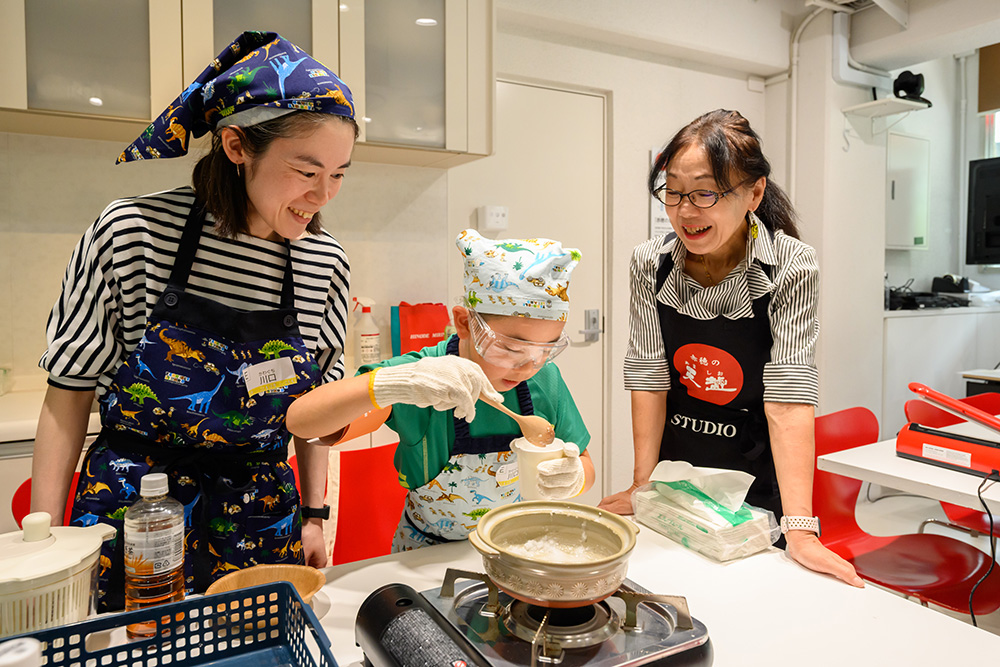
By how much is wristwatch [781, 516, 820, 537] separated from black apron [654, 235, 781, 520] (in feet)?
1.26

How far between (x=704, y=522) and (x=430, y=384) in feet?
2.11

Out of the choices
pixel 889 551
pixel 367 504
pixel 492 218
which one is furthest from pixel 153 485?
pixel 492 218

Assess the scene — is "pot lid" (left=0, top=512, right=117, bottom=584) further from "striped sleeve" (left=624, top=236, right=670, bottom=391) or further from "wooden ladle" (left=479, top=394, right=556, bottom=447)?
"striped sleeve" (left=624, top=236, right=670, bottom=391)

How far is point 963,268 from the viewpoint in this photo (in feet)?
17.9

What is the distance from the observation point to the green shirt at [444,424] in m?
1.35

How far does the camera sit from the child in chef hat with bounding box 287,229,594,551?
1.09m

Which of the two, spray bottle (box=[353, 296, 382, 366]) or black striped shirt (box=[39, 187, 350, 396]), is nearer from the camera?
black striped shirt (box=[39, 187, 350, 396])

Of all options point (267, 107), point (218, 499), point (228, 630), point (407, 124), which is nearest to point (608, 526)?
point (228, 630)

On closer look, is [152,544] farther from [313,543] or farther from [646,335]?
[646,335]

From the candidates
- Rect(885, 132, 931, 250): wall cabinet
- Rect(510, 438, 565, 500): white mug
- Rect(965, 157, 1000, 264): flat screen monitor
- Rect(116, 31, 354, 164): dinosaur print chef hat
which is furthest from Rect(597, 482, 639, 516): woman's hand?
Rect(965, 157, 1000, 264): flat screen monitor

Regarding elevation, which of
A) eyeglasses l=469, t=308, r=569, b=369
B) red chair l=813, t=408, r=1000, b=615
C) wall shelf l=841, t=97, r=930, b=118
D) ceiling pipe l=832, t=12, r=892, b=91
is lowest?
red chair l=813, t=408, r=1000, b=615

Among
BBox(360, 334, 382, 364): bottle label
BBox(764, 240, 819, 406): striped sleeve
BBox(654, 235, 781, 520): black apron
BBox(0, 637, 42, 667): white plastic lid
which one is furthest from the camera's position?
BBox(360, 334, 382, 364): bottle label

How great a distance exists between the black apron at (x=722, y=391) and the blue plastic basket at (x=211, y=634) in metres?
1.25

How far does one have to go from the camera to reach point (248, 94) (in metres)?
1.12
